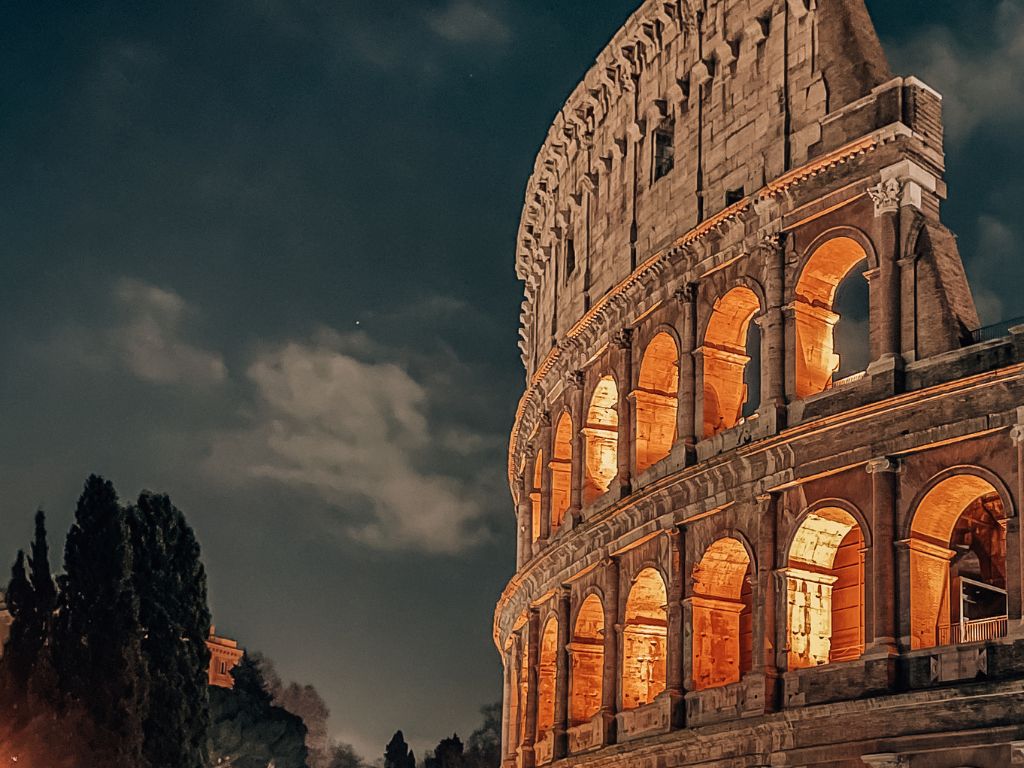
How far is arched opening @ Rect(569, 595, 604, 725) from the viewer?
94.2ft

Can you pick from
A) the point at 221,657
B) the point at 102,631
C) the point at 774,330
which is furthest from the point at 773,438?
the point at 221,657

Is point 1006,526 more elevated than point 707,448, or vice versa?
point 707,448

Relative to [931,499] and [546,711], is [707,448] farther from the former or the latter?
[546,711]

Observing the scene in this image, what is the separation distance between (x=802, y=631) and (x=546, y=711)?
9.86 metres

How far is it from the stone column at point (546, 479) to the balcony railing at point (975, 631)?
11.9 m

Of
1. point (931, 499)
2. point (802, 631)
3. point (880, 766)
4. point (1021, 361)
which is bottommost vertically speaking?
point (880, 766)

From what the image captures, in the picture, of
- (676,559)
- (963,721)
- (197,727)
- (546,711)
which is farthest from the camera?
(197,727)

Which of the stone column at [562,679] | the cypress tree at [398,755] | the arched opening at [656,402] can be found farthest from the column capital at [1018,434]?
the cypress tree at [398,755]

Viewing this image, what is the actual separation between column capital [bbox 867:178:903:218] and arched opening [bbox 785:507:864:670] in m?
4.27

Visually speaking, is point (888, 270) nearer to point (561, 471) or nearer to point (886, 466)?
point (886, 466)

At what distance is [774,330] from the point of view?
23.6 m

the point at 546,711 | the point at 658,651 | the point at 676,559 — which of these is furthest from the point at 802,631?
the point at 546,711

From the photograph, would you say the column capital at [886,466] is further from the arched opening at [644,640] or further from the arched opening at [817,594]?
the arched opening at [644,640]

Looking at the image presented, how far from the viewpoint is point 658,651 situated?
88.0 ft
